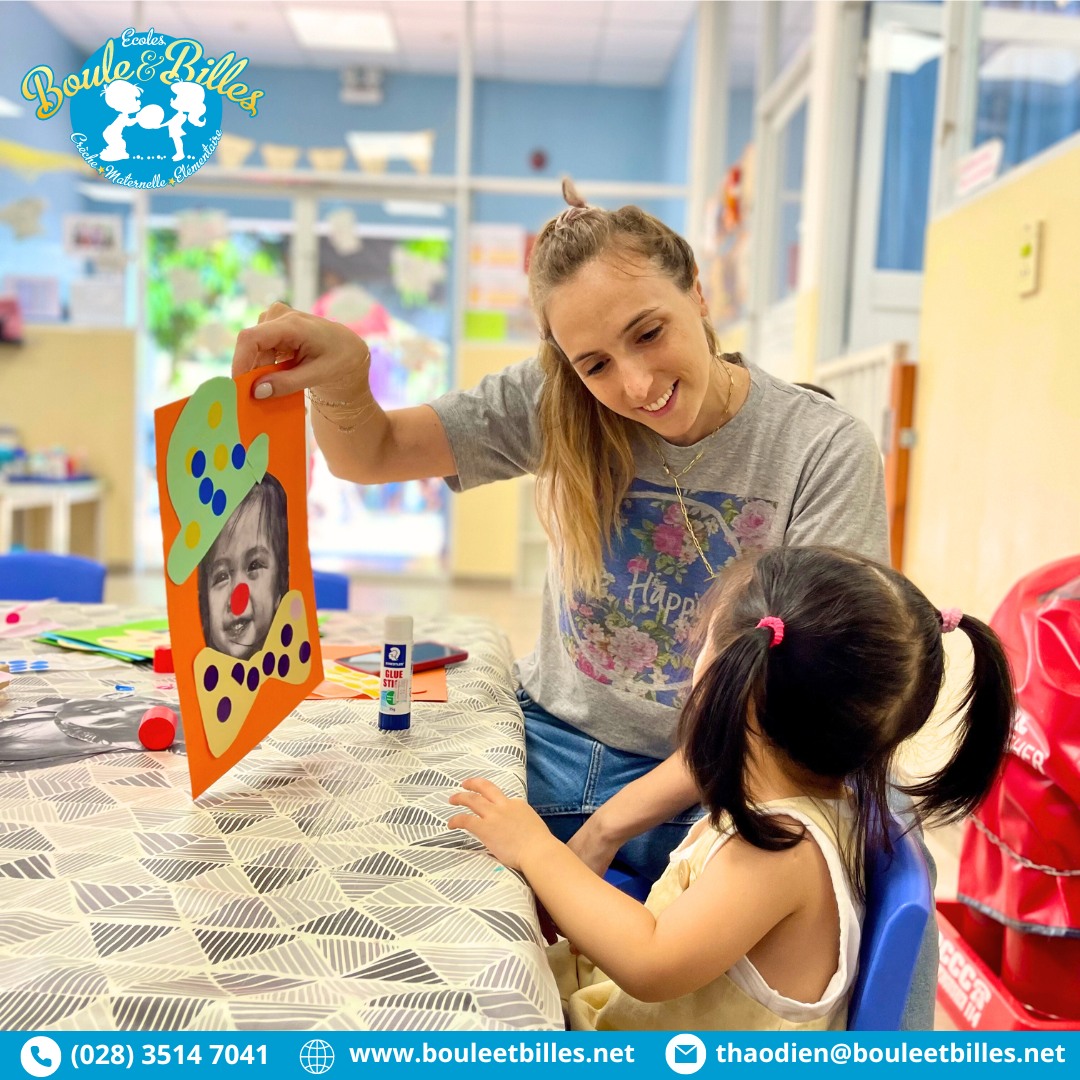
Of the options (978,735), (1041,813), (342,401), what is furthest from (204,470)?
(1041,813)

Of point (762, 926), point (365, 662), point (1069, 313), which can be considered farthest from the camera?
point (1069, 313)

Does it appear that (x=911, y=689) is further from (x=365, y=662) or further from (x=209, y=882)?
(x=365, y=662)

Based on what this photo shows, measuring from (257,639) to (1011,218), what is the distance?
1965 mm

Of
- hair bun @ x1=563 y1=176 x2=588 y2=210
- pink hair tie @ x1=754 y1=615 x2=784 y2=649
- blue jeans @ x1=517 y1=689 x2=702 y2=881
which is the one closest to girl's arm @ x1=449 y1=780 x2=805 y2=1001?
pink hair tie @ x1=754 y1=615 x2=784 y2=649

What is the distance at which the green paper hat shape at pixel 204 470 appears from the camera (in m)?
0.84

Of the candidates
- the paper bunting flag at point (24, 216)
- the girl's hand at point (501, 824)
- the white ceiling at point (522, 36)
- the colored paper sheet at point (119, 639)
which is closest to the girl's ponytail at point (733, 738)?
the girl's hand at point (501, 824)

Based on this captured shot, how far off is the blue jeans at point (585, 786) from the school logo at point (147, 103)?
2.71 ft

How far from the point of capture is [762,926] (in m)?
0.77

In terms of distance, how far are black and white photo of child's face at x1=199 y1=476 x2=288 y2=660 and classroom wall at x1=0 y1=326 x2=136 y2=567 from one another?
5.78 m

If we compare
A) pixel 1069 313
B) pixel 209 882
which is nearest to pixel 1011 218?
pixel 1069 313

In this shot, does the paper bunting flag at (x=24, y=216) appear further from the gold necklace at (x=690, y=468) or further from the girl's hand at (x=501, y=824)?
the girl's hand at (x=501, y=824)

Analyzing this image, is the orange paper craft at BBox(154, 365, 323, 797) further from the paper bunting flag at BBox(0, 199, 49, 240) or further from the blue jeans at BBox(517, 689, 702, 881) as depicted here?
the paper bunting flag at BBox(0, 199, 49, 240)

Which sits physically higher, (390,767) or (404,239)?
(404,239)

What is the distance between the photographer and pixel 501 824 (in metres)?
0.82
